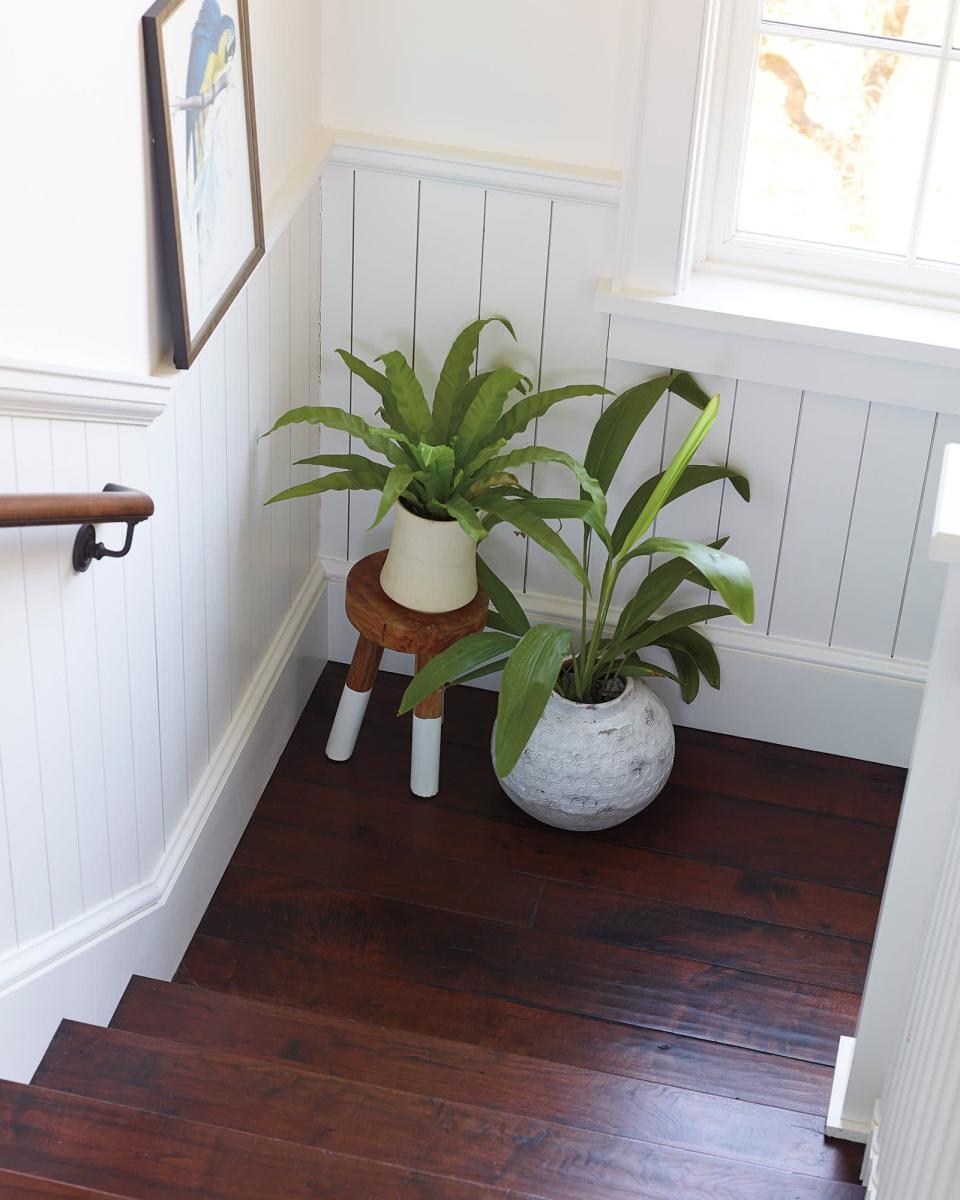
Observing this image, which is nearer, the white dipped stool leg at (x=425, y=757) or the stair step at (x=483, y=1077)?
the stair step at (x=483, y=1077)

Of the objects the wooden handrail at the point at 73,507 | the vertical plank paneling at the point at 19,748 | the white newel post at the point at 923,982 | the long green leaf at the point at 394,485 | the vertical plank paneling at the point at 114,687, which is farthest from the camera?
the long green leaf at the point at 394,485

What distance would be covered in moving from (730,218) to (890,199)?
30cm

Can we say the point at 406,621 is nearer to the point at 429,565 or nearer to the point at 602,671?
the point at 429,565

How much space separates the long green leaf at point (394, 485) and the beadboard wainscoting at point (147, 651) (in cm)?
29

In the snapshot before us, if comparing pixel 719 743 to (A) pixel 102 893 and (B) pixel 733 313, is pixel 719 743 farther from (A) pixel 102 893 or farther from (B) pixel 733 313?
(A) pixel 102 893

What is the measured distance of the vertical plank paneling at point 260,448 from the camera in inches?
98.1

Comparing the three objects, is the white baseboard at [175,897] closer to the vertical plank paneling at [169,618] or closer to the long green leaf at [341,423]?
the vertical plank paneling at [169,618]

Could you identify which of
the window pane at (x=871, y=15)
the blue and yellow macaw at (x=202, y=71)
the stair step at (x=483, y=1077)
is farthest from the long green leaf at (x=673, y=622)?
the blue and yellow macaw at (x=202, y=71)

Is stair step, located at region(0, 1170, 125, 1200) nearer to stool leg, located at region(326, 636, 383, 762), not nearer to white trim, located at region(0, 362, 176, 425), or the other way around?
white trim, located at region(0, 362, 176, 425)

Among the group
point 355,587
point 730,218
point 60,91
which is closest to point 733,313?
point 730,218

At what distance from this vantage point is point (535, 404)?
104 inches

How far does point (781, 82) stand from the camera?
264 centimetres

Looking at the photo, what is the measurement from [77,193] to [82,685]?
0.66 m

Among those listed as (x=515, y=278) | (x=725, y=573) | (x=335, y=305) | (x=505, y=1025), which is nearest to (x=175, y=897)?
(x=505, y=1025)
